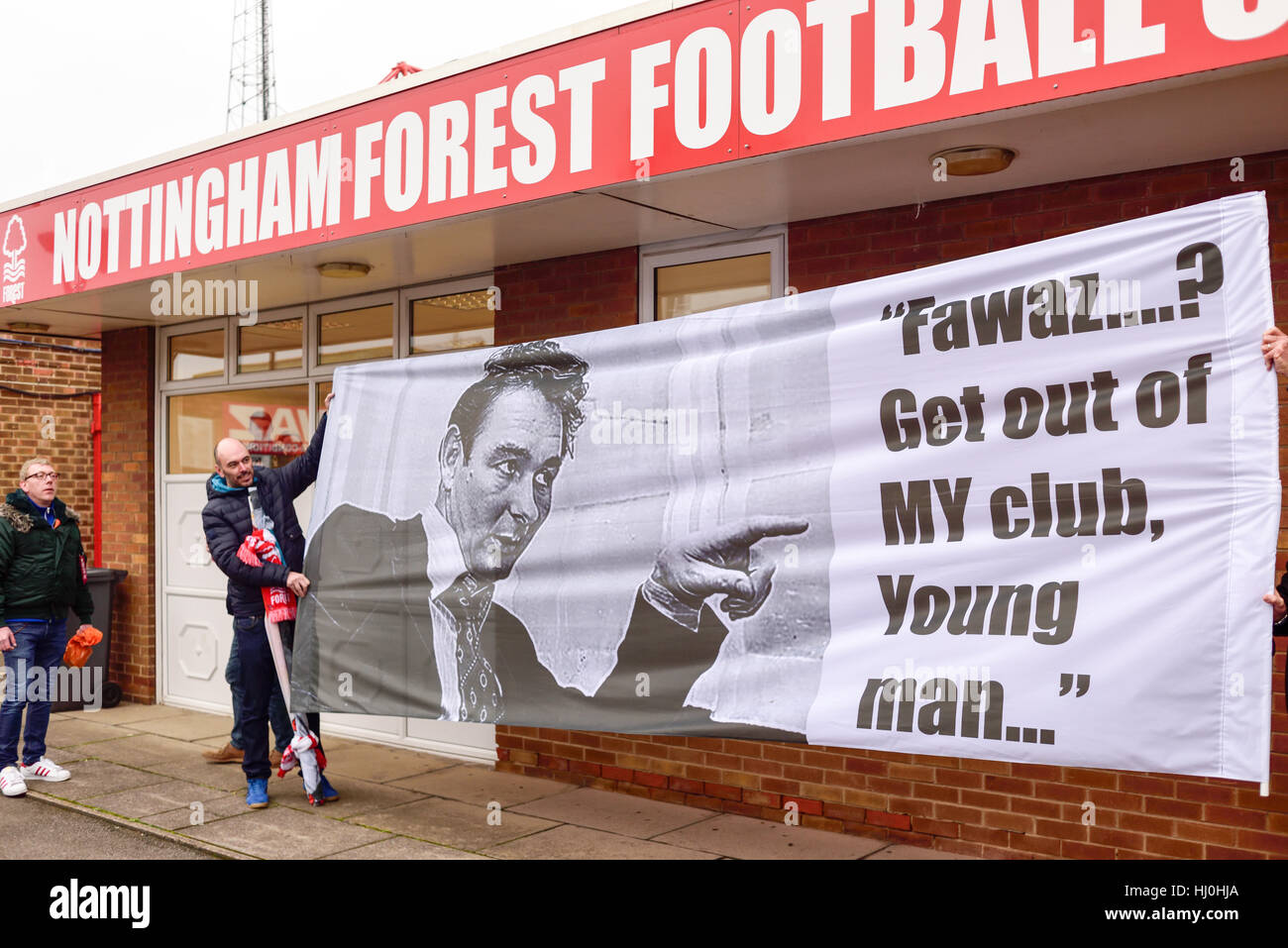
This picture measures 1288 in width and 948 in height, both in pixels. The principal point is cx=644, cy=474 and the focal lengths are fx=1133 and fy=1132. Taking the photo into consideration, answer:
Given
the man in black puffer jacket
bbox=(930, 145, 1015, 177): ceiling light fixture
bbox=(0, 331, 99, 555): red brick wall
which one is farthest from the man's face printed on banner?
bbox=(0, 331, 99, 555): red brick wall

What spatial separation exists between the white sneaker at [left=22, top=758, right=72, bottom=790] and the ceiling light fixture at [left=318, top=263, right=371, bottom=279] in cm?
349

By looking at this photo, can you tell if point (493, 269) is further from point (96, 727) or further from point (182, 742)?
point (96, 727)

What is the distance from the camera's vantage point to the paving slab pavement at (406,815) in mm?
5498

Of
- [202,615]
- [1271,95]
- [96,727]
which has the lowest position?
[96,727]

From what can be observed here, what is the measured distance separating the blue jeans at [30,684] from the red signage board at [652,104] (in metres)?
2.37

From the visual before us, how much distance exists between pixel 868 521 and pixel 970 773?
185 centimetres

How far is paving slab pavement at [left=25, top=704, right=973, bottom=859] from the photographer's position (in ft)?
18.0

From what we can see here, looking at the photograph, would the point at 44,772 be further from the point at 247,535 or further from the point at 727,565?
the point at 727,565

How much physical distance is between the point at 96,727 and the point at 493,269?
4.81 metres

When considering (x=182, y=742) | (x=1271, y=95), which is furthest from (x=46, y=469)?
(x=1271, y=95)

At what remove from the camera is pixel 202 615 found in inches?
366

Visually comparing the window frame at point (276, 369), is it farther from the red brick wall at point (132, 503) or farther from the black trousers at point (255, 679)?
the black trousers at point (255, 679)

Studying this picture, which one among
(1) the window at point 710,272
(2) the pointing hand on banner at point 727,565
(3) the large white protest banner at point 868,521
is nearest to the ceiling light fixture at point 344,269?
(3) the large white protest banner at point 868,521

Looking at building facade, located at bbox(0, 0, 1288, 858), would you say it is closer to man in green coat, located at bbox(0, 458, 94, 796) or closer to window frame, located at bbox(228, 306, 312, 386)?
window frame, located at bbox(228, 306, 312, 386)
